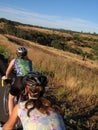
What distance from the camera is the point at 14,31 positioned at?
84875mm

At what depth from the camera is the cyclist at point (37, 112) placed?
459 centimetres

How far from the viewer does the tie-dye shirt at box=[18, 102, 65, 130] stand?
179 inches

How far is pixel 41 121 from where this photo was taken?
181 inches

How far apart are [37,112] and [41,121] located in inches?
5.1

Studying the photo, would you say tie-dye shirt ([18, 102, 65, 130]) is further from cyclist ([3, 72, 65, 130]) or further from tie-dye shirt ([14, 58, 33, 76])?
tie-dye shirt ([14, 58, 33, 76])

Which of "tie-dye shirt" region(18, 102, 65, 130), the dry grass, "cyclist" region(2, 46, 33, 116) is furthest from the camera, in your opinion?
the dry grass

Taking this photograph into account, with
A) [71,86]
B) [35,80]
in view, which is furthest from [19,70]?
[71,86]

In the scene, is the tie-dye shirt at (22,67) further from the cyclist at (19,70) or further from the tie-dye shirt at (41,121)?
the tie-dye shirt at (41,121)

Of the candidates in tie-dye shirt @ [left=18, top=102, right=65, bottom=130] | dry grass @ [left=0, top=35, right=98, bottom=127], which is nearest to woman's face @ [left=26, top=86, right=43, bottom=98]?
tie-dye shirt @ [left=18, top=102, right=65, bottom=130]

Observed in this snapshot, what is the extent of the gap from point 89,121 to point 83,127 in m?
0.65

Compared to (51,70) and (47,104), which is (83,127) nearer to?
(47,104)

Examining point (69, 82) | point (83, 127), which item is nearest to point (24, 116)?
point (83, 127)

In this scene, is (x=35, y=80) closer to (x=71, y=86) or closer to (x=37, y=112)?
(x=37, y=112)

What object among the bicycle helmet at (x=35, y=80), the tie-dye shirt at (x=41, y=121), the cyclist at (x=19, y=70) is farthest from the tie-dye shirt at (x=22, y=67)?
the tie-dye shirt at (x=41, y=121)
